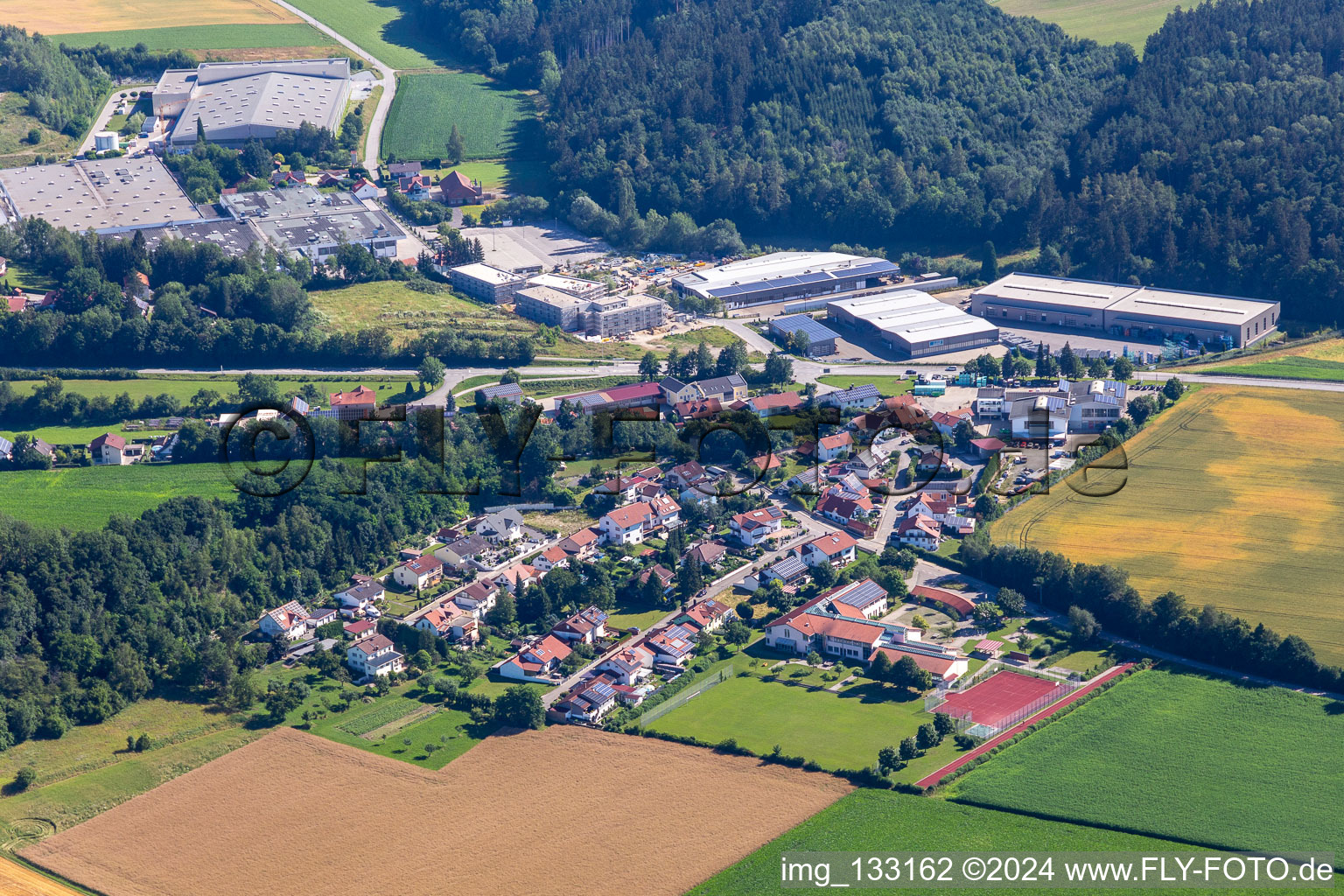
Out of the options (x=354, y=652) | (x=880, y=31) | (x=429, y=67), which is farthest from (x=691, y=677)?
(x=429, y=67)

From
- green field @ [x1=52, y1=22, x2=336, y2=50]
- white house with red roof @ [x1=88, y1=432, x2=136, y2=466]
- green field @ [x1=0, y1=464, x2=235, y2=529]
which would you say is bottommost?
green field @ [x1=0, y1=464, x2=235, y2=529]

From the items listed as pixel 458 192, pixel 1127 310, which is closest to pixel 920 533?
pixel 1127 310

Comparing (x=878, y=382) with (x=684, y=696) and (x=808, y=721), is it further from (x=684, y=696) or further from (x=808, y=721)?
(x=808, y=721)

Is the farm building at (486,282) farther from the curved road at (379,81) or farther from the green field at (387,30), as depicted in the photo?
the green field at (387,30)

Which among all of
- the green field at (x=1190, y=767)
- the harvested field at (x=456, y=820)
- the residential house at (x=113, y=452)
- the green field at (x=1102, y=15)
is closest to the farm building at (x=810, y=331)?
the residential house at (x=113, y=452)

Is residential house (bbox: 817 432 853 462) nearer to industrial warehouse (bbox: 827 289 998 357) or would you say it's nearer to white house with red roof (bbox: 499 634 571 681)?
industrial warehouse (bbox: 827 289 998 357)

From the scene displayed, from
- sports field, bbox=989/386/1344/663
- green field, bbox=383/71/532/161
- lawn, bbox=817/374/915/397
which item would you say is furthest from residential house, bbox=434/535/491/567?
green field, bbox=383/71/532/161
